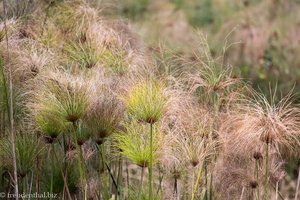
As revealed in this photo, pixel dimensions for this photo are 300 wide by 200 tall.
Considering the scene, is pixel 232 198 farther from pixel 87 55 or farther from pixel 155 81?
pixel 87 55

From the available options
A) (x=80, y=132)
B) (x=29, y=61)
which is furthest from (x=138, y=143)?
(x=29, y=61)

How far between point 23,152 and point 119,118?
0.42 m

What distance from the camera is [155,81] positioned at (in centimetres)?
255

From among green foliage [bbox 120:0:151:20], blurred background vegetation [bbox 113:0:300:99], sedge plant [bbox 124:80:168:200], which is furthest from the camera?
green foliage [bbox 120:0:151:20]

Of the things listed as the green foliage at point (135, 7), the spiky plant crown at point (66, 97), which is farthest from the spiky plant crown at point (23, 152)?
the green foliage at point (135, 7)

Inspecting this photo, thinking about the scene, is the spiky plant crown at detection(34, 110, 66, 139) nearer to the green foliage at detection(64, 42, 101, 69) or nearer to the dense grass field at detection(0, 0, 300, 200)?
the dense grass field at detection(0, 0, 300, 200)

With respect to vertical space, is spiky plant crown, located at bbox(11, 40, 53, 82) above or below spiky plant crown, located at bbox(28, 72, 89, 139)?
above

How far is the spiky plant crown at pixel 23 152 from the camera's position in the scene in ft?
8.75

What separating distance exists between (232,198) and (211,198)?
9cm

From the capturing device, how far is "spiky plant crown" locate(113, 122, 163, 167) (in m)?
2.39

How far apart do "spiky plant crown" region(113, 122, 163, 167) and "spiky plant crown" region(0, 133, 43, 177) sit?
369mm

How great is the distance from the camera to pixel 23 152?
2.66 metres

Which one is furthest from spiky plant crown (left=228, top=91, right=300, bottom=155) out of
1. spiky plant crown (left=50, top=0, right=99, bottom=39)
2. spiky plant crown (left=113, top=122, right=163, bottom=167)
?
spiky plant crown (left=50, top=0, right=99, bottom=39)

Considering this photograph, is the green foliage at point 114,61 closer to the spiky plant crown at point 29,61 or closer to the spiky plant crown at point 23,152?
the spiky plant crown at point 29,61
